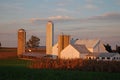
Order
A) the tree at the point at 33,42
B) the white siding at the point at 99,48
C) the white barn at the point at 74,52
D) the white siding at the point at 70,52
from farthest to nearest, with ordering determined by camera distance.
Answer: the tree at the point at 33,42
the white siding at the point at 99,48
the white siding at the point at 70,52
the white barn at the point at 74,52

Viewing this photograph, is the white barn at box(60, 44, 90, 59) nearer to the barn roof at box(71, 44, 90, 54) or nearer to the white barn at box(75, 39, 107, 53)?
the barn roof at box(71, 44, 90, 54)

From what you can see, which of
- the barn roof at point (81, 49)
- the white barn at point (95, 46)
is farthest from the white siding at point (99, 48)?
the barn roof at point (81, 49)

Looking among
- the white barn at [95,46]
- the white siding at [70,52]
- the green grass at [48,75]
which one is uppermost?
the white barn at [95,46]

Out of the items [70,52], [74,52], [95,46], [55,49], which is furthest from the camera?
[55,49]

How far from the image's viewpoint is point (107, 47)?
94312 mm

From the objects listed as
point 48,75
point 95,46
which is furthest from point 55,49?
point 48,75

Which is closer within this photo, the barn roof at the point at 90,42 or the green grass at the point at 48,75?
the green grass at the point at 48,75

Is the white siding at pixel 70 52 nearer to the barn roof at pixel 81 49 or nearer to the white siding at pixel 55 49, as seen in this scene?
the barn roof at pixel 81 49

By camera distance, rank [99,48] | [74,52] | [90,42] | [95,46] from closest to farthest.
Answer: [74,52], [95,46], [99,48], [90,42]

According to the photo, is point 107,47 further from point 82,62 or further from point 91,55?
point 82,62

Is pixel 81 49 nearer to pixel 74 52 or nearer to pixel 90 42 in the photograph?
pixel 74 52

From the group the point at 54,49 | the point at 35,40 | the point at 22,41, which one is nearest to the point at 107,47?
the point at 54,49

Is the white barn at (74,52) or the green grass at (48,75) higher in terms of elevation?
the white barn at (74,52)

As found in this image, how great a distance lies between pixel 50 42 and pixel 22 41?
25.0 feet
